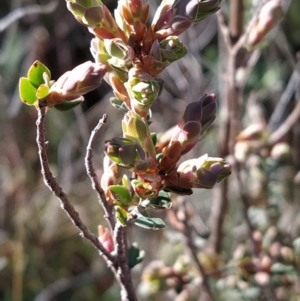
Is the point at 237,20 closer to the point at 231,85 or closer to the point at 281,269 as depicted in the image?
the point at 231,85

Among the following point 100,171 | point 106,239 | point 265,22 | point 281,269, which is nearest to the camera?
point 106,239

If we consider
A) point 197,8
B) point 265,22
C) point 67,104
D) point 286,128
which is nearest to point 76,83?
point 67,104

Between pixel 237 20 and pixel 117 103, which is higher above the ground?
pixel 117 103

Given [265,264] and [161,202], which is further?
[265,264]

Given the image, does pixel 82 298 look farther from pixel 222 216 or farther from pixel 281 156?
pixel 281 156

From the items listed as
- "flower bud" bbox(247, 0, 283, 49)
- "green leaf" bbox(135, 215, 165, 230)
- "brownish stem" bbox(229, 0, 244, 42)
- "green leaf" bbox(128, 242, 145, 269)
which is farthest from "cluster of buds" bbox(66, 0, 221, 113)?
"brownish stem" bbox(229, 0, 244, 42)

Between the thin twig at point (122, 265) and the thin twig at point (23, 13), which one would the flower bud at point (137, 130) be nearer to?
the thin twig at point (122, 265)

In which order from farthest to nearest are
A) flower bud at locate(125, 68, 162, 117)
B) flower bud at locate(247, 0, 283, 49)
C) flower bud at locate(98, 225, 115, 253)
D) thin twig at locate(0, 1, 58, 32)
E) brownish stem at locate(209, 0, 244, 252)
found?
thin twig at locate(0, 1, 58, 32) → brownish stem at locate(209, 0, 244, 252) → flower bud at locate(247, 0, 283, 49) → flower bud at locate(98, 225, 115, 253) → flower bud at locate(125, 68, 162, 117)

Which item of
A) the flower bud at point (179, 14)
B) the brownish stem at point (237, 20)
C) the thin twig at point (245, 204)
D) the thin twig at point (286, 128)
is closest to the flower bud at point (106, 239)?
the flower bud at point (179, 14)

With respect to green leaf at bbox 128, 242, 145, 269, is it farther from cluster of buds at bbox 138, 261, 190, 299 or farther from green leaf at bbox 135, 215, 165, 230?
cluster of buds at bbox 138, 261, 190, 299
